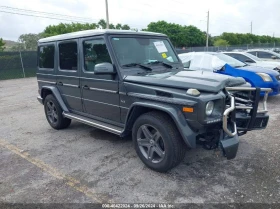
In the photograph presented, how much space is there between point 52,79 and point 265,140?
4.50 metres

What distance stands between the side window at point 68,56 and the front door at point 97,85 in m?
0.23

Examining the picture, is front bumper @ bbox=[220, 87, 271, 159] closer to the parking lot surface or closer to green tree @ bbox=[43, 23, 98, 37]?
the parking lot surface

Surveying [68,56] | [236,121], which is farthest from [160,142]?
[68,56]

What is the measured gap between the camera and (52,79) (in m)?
5.48

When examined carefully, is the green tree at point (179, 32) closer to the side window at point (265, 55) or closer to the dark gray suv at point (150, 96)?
the side window at point (265, 55)

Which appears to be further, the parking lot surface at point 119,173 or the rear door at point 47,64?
the rear door at point 47,64

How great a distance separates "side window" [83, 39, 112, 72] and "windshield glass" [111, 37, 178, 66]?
0.19 metres

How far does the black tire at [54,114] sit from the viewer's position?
5.50m

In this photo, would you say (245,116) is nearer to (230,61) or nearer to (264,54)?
(230,61)

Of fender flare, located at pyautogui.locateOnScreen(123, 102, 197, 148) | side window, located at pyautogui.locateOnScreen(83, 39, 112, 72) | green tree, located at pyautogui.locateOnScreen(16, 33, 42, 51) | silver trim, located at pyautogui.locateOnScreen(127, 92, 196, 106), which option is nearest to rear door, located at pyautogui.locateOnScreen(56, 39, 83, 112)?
side window, located at pyautogui.locateOnScreen(83, 39, 112, 72)

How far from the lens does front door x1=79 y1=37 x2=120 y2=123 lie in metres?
4.07

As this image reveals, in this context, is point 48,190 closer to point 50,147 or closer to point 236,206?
point 50,147

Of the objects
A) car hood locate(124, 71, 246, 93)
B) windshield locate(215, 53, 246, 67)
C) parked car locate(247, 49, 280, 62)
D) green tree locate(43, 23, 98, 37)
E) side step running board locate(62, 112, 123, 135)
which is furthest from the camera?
green tree locate(43, 23, 98, 37)

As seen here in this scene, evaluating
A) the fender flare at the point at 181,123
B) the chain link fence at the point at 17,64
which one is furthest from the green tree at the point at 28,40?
the fender flare at the point at 181,123
